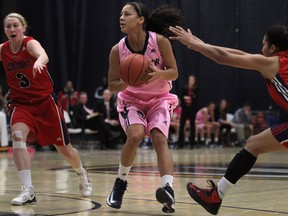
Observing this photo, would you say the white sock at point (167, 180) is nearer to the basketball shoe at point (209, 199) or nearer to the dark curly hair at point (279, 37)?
the basketball shoe at point (209, 199)

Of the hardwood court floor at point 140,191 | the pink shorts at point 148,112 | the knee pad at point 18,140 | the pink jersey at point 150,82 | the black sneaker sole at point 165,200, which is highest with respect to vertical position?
the pink jersey at point 150,82

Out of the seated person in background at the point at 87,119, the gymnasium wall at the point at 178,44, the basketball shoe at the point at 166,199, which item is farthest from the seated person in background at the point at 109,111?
the basketball shoe at the point at 166,199

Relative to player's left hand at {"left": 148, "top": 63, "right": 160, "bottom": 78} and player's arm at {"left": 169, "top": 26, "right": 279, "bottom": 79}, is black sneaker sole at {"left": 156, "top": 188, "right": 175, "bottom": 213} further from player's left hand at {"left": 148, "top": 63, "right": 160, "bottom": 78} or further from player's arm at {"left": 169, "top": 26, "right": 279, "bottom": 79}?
player's arm at {"left": 169, "top": 26, "right": 279, "bottom": 79}

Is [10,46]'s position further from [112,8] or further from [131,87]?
[112,8]

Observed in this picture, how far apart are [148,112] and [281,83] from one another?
125 centimetres

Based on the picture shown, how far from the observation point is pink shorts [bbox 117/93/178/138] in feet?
17.4

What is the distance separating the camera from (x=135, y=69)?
5.10 meters

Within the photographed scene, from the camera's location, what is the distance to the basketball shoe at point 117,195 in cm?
515

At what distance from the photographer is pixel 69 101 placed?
52.9 ft

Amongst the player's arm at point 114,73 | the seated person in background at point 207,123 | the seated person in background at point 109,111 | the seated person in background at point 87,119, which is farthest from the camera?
the seated person in background at point 207,123

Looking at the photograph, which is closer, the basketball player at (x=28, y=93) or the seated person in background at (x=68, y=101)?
the basketball player at (x=28, y=93)

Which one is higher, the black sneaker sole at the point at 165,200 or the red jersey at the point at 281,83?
the red jersey at the point at 281,83

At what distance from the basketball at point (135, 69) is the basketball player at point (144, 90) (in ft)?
0.30

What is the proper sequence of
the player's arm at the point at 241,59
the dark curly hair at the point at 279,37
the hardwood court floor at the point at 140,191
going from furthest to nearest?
the hardwood court floor at the point at 140,191 → the dark curly hair at the point at 279,37 → the player's arm at the point at 241,59
